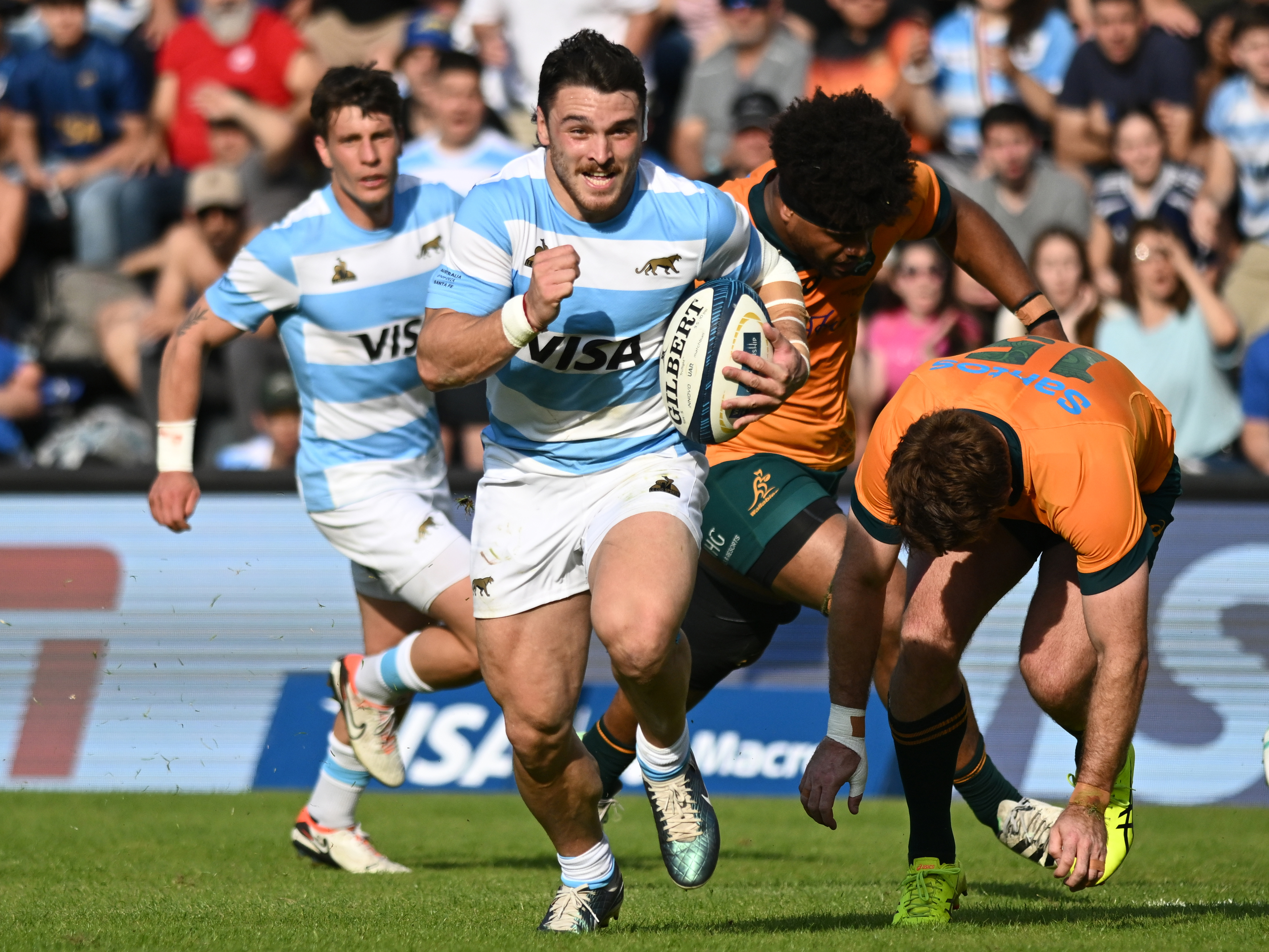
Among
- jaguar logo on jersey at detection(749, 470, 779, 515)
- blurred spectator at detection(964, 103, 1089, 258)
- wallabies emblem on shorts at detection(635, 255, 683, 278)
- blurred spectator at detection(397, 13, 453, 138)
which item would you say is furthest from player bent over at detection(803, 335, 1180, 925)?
blurred spectator at detection(397, 13, 453, 138)

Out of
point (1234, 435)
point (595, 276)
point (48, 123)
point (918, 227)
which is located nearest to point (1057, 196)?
point (1234, 435)

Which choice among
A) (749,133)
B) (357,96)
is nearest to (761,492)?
(357,96)

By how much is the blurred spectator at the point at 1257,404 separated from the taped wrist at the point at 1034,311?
4.50 m

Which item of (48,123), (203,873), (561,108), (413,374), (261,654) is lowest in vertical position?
(261,654)

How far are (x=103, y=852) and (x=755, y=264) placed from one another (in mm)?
4031

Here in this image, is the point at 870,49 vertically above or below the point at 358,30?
above

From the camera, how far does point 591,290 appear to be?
16.8 ft

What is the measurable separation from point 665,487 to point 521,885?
2066mm

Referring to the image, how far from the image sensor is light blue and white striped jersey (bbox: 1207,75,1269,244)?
1135 cm

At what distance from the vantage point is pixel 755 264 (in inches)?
218

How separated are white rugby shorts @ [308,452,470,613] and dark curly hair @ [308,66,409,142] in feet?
5.29

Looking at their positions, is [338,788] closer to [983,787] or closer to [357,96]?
[983,787]

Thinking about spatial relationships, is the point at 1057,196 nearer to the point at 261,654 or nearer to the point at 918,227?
the point at 918,227

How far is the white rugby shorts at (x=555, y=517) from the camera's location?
516cm
